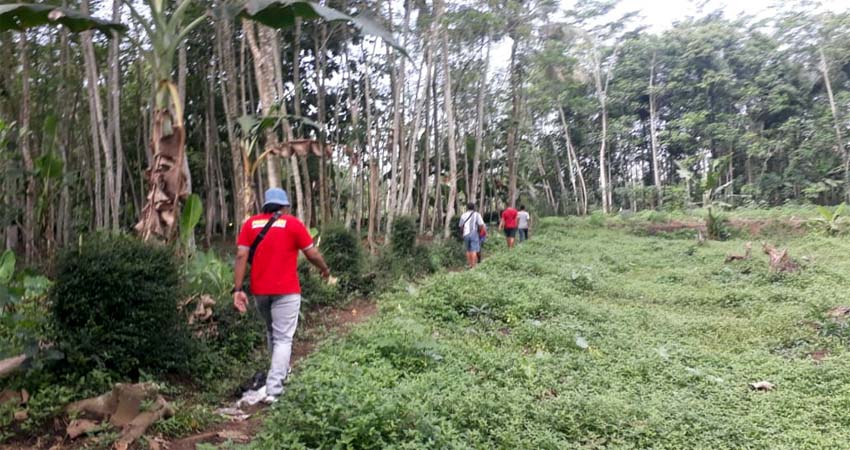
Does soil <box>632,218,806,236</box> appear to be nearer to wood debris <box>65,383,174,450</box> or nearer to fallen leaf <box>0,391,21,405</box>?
wood debris <box>65,383,174,450</box>

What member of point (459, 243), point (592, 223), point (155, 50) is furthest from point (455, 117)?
point (155, 50)

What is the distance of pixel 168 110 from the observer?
487 centimetres

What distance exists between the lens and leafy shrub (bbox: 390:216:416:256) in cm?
1109

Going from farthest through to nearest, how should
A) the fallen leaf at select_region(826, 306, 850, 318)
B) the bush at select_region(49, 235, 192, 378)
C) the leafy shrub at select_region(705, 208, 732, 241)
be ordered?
the leafy shrub at select_region(705, 208, 732, 241) → the fallen leaf at select_region(826, 306, 850, 318) → the bush at select_region(49, 235, 192, 378)

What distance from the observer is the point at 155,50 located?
4.79 meters

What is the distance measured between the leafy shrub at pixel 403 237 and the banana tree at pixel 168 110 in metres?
6.32

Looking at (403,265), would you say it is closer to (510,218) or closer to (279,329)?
(510,218)

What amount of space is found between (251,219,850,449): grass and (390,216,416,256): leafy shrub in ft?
7.37

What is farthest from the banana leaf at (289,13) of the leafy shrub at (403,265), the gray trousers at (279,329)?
the leafy shrub at (403,265)

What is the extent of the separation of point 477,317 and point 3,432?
4891 millimetres

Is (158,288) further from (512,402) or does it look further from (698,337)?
(698,337)

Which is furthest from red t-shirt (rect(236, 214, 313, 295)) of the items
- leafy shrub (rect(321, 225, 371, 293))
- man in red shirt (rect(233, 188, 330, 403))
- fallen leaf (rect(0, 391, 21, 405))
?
leafy shrub (rect(321, 225, 371, 293))

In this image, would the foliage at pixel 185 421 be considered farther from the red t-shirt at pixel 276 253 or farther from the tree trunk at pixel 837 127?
the tree trunk at pixel 837 127

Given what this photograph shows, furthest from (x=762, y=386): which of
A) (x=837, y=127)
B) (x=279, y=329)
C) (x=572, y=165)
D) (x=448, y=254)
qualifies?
(x=572, y=165)
